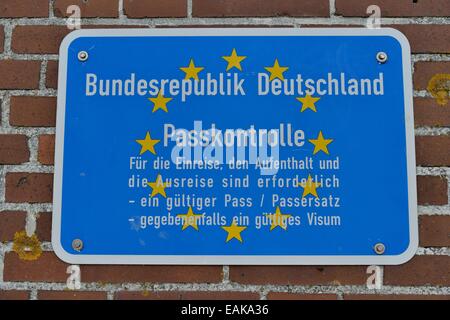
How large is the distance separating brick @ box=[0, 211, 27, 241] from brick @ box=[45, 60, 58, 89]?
289 mm

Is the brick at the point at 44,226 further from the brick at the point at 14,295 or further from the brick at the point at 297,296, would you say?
the brick at the point at 297,296

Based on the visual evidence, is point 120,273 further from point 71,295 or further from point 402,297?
point 402,297

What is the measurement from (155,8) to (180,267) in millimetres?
582

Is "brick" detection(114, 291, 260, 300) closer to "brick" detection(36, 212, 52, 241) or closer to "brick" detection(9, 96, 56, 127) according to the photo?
"brick" detection(36, 212, 52, 241)

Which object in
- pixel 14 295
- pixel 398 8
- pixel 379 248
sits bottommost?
pixel 14 295

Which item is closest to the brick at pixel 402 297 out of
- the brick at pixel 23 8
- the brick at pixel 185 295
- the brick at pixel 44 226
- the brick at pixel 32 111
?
the brick at pixel 185 295

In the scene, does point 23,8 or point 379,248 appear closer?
point 379,248

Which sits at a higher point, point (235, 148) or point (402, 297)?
point (235, 148)

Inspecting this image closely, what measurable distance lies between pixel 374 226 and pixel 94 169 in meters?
0.61

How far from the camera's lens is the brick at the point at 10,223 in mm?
1192

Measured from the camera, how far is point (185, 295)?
3.83ft

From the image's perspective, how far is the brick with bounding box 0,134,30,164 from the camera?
121cm

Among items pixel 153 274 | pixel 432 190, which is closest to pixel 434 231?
pixel 432 190
